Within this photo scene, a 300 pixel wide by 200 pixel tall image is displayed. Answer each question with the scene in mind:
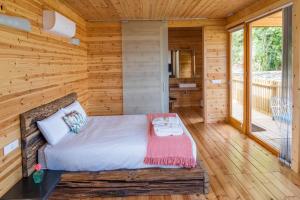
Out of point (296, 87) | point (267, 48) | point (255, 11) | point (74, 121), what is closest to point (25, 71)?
point (74, 121)

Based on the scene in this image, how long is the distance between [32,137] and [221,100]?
4.68 metres

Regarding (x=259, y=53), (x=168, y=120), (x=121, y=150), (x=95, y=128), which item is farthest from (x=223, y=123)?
(x=121, y=150)

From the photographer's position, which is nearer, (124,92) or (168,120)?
(168,120)

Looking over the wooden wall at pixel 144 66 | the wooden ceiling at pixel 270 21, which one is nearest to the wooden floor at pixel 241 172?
the wooden wall at pixel 144 66

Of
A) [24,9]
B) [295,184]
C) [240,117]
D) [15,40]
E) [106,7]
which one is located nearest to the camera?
[15,40]

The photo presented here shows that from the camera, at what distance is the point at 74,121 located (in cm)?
403

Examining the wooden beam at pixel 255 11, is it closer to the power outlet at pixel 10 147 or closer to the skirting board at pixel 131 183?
the skirting board at pixel 131 183

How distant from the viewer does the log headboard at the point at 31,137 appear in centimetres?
305

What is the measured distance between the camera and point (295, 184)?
3.42 meters

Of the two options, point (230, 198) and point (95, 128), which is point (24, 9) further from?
point (230, 198)

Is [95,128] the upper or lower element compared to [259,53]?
lower

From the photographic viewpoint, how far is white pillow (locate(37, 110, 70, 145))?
336 centimetres

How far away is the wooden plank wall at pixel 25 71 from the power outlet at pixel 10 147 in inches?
1.5

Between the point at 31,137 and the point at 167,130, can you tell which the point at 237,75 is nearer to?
the point at 167,130
